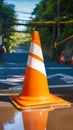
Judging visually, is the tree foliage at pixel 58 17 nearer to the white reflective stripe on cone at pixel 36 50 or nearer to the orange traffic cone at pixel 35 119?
the white reflective stripe on cone at pixel 36 50

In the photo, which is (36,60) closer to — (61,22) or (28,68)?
(28,68)

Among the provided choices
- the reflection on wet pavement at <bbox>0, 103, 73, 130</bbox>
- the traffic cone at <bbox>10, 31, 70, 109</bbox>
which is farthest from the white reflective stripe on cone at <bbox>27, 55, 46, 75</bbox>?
the reflection on wet pavement at <bbox>0, 103, 73, 130</bbox>

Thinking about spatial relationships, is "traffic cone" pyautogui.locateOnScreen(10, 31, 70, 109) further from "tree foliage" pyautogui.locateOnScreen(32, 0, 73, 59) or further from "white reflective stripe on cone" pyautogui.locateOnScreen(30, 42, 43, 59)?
"tree foliage" pyautogui.locateOnScreen(32, 0, 73, 59)

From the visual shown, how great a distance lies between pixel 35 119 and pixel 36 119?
15 mm

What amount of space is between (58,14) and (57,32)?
141 cm

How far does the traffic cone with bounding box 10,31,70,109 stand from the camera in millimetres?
6905

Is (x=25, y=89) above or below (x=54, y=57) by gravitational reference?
above

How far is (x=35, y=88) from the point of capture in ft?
23.1

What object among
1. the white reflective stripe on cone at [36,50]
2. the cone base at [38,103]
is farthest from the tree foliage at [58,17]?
the cone base at [38,103]

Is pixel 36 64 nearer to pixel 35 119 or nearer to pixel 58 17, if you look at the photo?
pixel 35 119

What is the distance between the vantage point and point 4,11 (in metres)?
55.9

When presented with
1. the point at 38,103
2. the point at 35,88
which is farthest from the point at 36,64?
the point at 38,103

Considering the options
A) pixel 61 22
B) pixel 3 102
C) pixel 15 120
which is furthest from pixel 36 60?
pixel 61 22

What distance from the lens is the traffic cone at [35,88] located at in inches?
272
